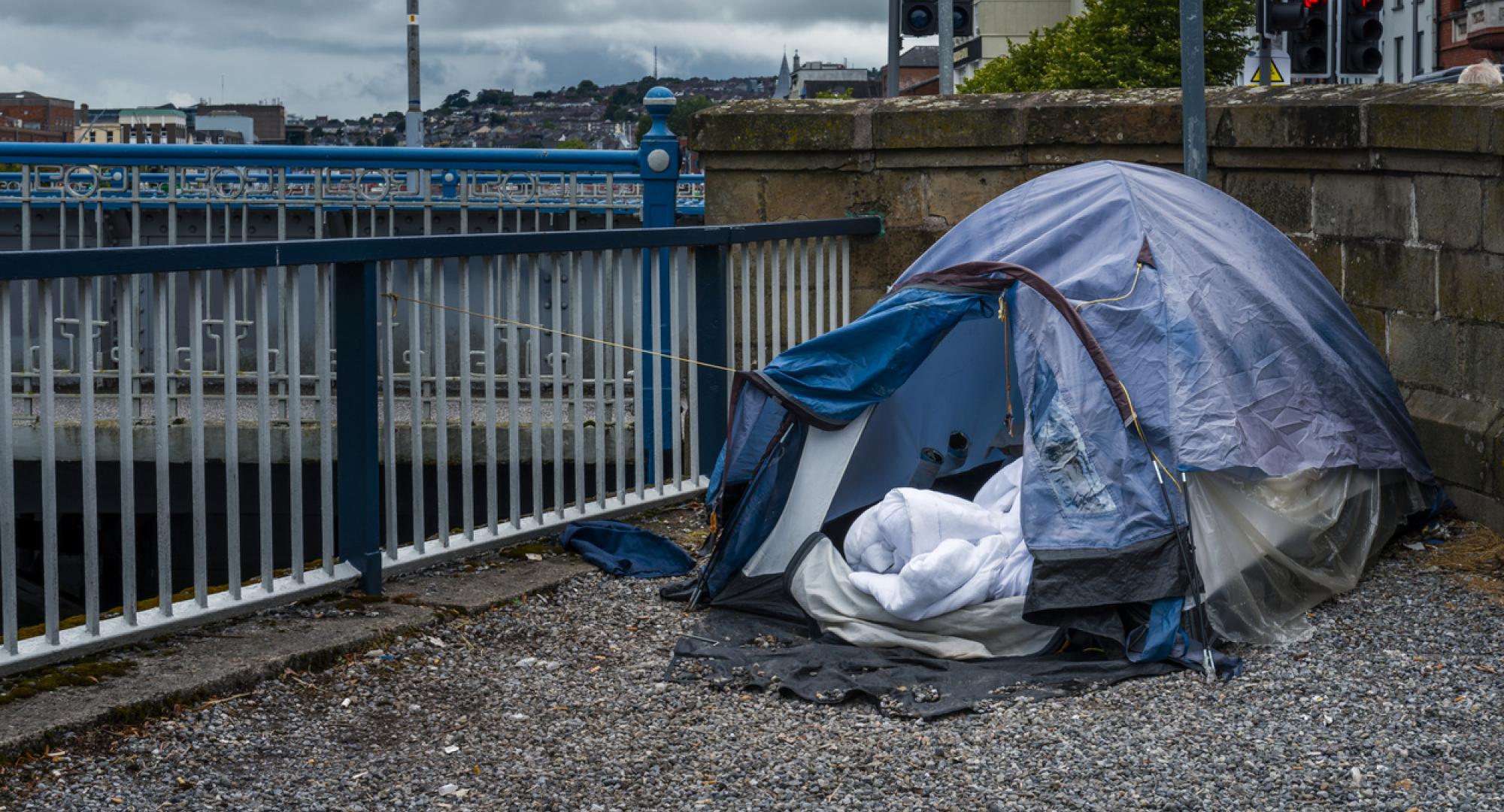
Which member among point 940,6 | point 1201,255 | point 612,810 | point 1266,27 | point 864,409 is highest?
point 940,6

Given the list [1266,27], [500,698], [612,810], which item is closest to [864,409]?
[500,698]

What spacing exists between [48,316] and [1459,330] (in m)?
5.23

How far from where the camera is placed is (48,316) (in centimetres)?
433

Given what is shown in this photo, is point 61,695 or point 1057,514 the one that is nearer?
point 61,695

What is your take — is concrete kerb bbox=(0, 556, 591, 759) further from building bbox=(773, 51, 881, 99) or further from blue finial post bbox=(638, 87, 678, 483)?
building bbox=(773, 51, 881, 99)

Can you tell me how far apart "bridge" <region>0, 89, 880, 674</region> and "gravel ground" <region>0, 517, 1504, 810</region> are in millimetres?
613

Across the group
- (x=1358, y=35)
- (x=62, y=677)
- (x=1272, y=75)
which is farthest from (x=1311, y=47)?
(x=62, y=677)

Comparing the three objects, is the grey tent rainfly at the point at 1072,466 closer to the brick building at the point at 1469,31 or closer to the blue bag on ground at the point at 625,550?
the blue bag on ground at the point at 625,550

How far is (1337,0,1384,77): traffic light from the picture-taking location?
13.1m

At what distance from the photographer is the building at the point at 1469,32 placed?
142 ft

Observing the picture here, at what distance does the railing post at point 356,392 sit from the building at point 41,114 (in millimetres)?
113000

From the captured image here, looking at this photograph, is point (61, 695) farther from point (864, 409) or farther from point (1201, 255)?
point (1201, 255)

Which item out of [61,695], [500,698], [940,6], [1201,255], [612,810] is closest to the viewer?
[612,810]

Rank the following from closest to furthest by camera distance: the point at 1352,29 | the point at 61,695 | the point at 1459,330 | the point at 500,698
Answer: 1. the point at 61,695
2. the point at 500,698
3. the point at 1459,330
4. the point at 1352,29
